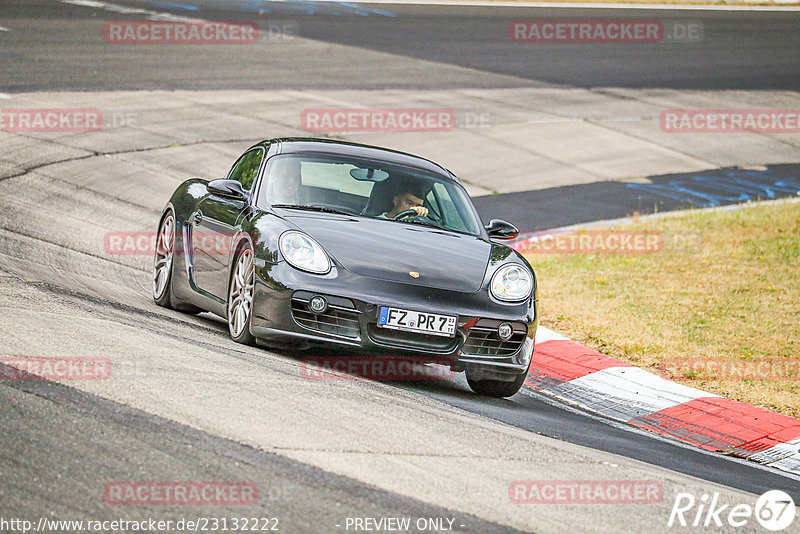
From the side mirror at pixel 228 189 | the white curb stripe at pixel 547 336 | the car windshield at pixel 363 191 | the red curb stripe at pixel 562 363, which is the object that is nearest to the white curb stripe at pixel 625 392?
the red curb stripe at pixel 562 363

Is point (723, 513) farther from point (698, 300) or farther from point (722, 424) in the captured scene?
point (698, 300)

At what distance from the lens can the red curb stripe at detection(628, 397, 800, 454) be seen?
7469 mm

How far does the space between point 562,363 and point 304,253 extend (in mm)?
2709

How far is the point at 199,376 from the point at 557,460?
73.3 inches

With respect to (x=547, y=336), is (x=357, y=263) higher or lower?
higher

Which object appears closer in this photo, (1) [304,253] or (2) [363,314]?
(2) [363,314]

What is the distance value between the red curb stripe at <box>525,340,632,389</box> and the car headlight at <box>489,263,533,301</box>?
48.2 inches

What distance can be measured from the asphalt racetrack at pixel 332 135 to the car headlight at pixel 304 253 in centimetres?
64

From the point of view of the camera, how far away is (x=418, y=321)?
23.2 ft

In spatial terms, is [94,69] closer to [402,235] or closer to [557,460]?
[402,235]

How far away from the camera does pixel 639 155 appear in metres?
20.2

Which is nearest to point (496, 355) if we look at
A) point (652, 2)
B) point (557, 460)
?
point (557, 460)

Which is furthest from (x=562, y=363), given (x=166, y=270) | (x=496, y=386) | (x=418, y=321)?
(x=166, y=270)

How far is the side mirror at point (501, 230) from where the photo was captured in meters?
8.48
